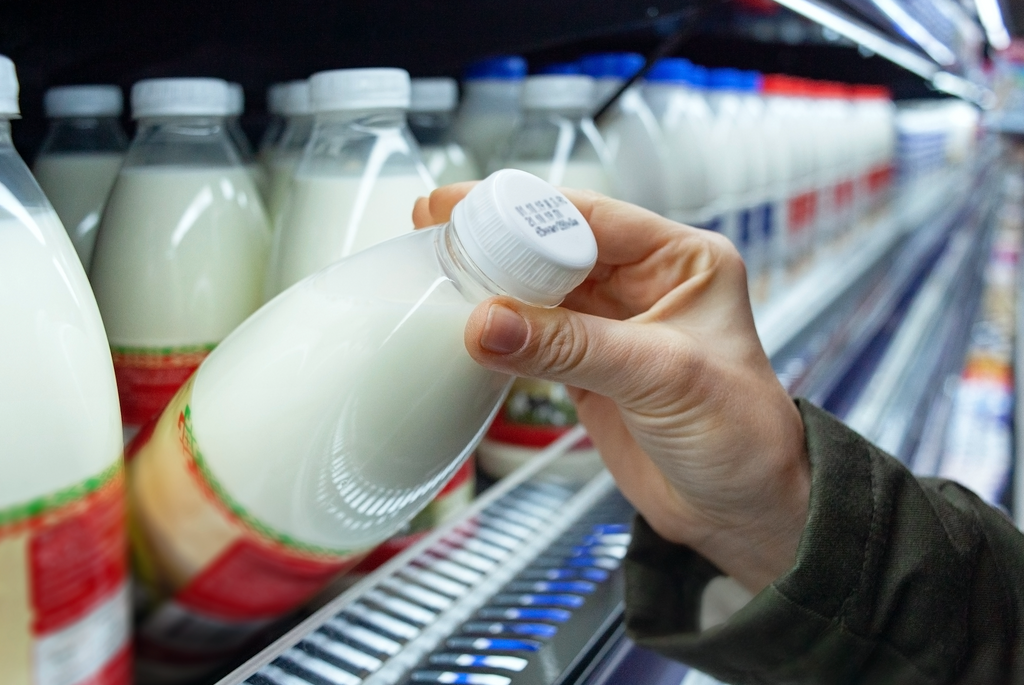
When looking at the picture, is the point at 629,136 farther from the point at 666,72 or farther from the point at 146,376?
the point at 146,376

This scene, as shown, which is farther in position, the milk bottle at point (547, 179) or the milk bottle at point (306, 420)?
the milk bottle at point (547, 179)

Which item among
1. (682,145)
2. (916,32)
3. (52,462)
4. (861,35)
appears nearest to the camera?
(52,462)

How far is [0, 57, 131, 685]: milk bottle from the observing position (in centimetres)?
42

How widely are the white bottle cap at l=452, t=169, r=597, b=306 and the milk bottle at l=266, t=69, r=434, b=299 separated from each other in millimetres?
207

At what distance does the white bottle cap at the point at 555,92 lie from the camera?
3.07ft

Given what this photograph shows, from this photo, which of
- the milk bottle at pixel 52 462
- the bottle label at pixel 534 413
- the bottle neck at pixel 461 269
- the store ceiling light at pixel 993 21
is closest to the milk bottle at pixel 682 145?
the bottle label at pixel 534 413

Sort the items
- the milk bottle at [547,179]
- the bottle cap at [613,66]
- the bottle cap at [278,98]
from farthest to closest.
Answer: the bottle cap at [613,66] → the milk bottle at [547,179] → the bottle cap at [278,98]

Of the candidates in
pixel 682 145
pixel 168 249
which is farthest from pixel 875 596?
pixel 682 145

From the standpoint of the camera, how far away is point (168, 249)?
65 centimetres

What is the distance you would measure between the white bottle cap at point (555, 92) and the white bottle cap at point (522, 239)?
0.46 m

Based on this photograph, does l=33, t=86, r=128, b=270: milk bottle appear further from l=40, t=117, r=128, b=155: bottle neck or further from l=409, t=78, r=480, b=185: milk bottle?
l=409, t=78, r=480, b=185: milk bottle

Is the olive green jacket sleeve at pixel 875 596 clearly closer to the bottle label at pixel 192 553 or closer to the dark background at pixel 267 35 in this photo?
the bottle label at pixel 192 553

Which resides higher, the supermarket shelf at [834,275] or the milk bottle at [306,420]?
the milk bottle at [306,420]

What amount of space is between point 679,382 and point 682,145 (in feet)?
2.82
